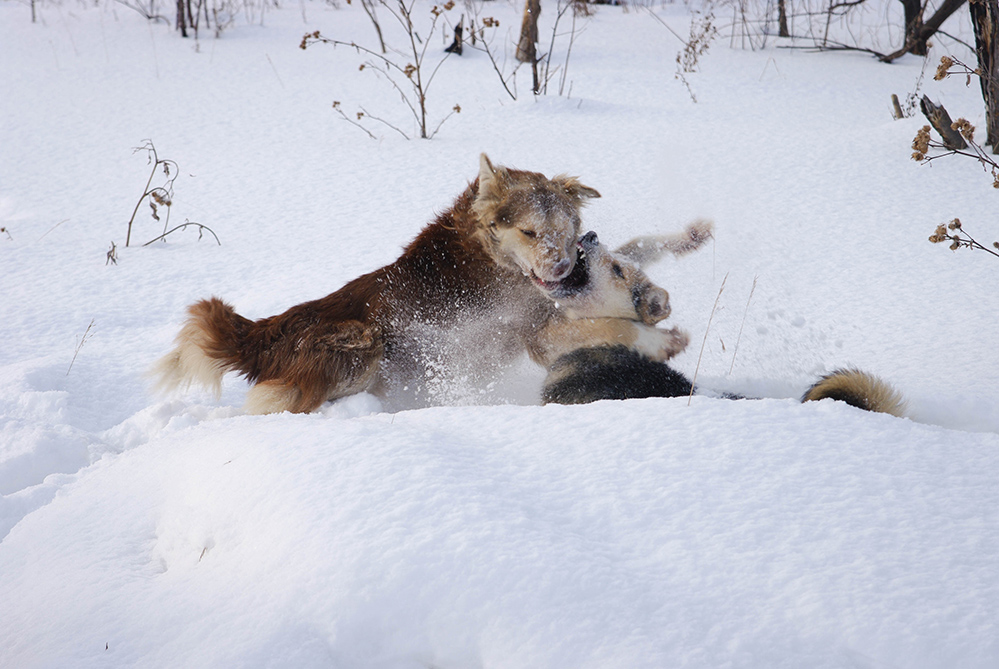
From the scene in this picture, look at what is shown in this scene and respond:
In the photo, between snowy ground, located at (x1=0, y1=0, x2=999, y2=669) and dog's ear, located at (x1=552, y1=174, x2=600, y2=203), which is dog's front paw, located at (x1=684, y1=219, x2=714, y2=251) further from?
dog's ear, located at (x1=552, y1=174, x2=600, y2=203)

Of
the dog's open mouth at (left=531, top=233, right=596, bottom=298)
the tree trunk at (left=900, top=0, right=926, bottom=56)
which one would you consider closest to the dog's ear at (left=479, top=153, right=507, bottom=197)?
the dog's open mouth at (left=531, top=233, right=596, bottom=298)

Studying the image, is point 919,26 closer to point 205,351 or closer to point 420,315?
point 420,315

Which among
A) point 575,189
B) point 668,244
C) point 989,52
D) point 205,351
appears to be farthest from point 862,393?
point 989,52

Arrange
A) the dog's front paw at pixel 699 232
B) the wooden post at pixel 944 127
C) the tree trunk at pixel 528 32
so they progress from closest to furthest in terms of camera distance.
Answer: the dog's front paw at pixel 699 232
the wooden post at pixel 944 127
the tree trunk at pixel 528 32

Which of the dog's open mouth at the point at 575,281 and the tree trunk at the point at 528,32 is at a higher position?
the tree trunk at the point at 528,32

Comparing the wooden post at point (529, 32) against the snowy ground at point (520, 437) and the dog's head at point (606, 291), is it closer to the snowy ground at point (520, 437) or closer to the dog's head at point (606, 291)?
the snowy ground at point (520, 437)

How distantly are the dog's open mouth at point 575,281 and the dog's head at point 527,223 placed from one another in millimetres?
11

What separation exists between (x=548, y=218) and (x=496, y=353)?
0.71 m

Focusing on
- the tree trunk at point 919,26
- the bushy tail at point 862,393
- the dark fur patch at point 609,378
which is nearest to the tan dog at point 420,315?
the dark fur patch at point 609,378

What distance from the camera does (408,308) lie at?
3172 millimetres

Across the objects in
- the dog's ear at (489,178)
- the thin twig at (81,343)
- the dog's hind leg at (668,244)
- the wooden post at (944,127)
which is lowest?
the thin twig at (81,343)

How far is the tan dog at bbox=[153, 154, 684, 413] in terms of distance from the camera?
2.98m

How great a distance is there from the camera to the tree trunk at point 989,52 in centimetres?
473

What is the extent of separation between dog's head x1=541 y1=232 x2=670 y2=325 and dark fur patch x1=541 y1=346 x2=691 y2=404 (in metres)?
0.30
